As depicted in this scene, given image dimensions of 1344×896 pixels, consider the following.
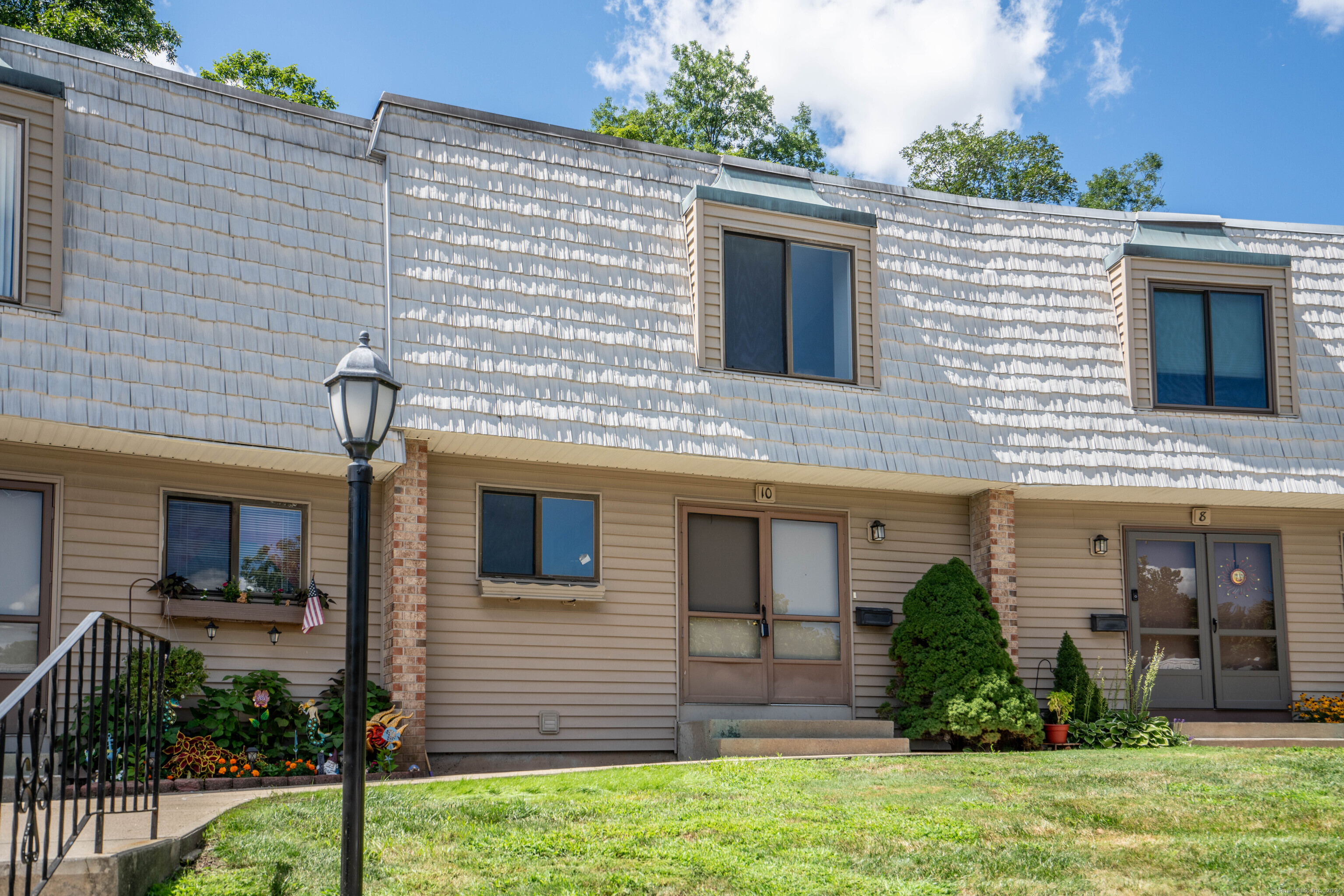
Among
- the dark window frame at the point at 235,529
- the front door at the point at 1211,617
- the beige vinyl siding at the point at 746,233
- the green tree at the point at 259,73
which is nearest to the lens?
the dark window frame at the point at 235,529

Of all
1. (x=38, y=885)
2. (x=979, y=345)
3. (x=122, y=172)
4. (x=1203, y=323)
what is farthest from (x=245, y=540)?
(x=1203, y=323)

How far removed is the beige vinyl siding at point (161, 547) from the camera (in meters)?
8.84

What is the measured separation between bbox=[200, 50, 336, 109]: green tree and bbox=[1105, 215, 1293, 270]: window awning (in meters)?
14.7

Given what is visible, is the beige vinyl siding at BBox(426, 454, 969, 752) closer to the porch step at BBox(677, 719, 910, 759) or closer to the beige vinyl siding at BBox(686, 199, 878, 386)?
the porch step at BBox(677, 719, 910, 759)

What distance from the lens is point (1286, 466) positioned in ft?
39.7

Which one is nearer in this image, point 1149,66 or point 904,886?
point 904,886

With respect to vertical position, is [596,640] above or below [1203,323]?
below

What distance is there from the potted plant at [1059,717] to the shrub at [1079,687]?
0.28 metres

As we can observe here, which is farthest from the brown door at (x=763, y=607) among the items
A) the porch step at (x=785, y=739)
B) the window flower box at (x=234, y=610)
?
the window flower box at (x=234, y=610)

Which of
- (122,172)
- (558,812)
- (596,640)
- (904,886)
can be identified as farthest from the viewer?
(596,640)

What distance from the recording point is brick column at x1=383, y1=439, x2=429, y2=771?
9383mm

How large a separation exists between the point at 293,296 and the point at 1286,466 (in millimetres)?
10076

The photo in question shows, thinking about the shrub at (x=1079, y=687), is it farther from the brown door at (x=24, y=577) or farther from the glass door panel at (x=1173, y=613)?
the brown door at (x=24, y=577)

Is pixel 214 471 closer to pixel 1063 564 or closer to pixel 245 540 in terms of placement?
pixel 245 540
